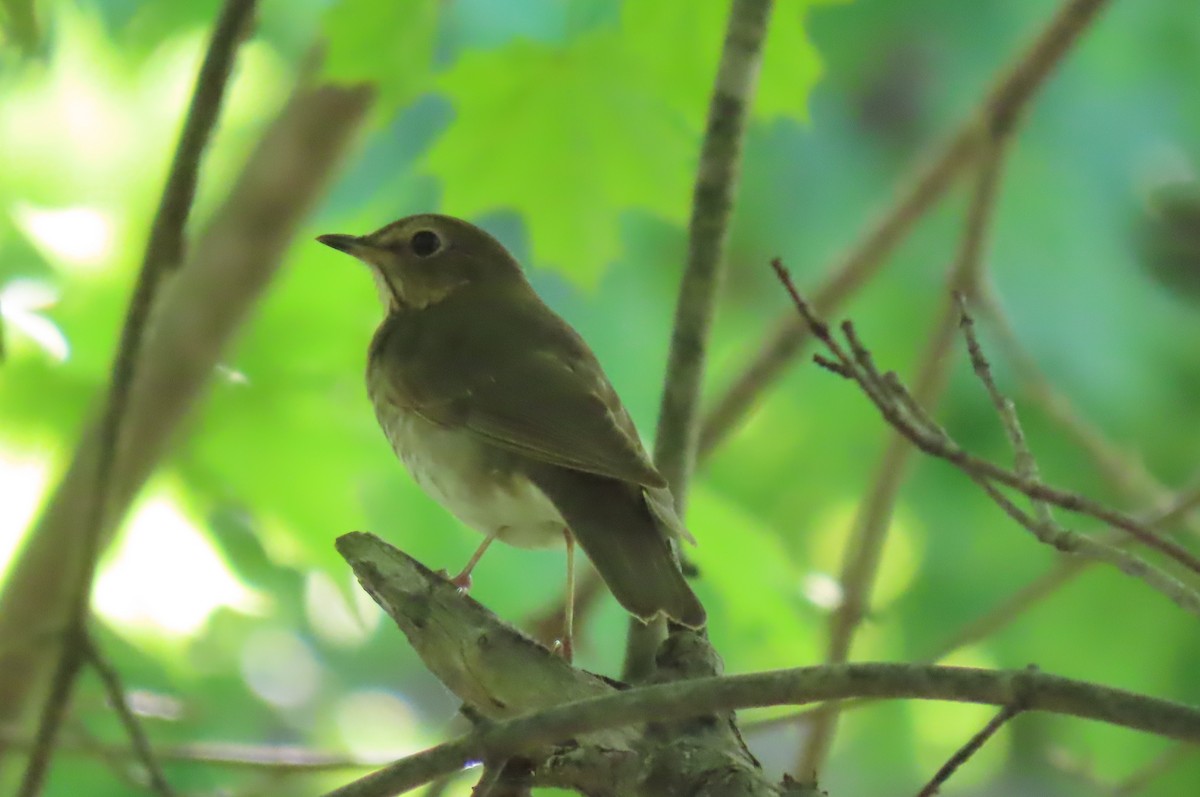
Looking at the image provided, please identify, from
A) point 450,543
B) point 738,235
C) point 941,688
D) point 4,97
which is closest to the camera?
point 941,688

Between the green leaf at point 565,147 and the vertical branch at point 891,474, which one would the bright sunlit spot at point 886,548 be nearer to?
the vertical branch at point 891,474

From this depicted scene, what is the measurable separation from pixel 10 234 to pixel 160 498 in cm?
73

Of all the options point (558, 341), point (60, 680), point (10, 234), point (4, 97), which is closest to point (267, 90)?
point (4, 97)

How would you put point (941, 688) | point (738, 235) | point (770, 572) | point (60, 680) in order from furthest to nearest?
point (738, 235), point (770, 572), point (60, 680), point (941, 688)

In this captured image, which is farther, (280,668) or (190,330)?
(280,668)

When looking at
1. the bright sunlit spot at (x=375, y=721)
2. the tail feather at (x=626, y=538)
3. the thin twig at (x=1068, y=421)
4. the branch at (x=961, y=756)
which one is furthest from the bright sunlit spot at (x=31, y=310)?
the bright sunlit spot at (x=375, y=721)

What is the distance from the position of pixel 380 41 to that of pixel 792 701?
1.81 metres

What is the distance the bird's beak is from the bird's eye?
0.11 metres

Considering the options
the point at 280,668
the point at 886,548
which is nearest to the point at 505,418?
the point at 886,548

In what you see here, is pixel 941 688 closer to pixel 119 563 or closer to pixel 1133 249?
pixel 119 563

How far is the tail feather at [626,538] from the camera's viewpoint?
1.92 meters

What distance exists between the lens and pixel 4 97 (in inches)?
173

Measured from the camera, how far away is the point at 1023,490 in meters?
1.26

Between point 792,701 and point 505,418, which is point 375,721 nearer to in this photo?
point 505,418
